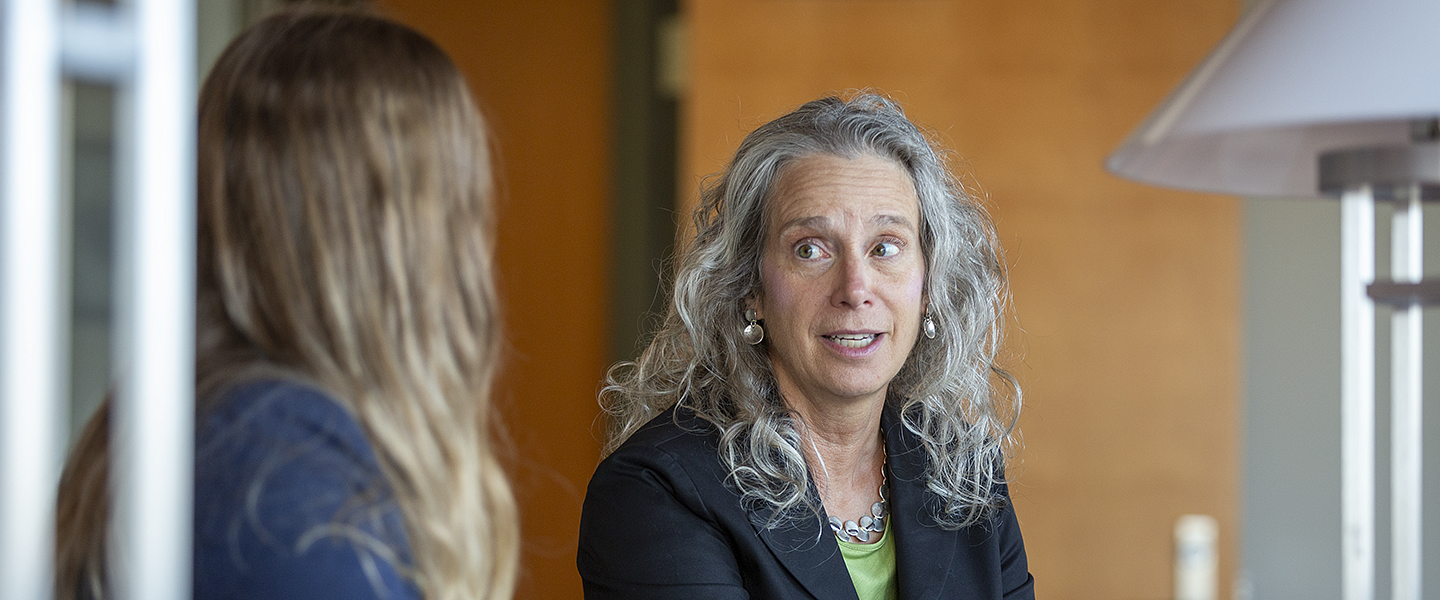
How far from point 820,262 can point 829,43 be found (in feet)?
6.95

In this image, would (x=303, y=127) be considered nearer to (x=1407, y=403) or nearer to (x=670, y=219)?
(x=1407, y=403)

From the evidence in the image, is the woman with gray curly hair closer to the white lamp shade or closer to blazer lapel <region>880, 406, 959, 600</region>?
blazer lapel <region>880, 406, 959, 600</region>

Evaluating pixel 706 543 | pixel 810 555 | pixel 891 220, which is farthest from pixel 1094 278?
pixel 706 543

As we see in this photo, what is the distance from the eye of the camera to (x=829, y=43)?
3.69m

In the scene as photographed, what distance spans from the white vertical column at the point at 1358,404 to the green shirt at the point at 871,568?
24.5 inches

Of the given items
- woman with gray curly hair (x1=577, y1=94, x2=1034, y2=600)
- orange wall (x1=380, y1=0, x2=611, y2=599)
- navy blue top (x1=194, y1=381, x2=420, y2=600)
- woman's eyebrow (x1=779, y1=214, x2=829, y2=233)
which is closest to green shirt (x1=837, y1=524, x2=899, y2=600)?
woman with gray curly hair (x1=577, y1=94, x2=1034, y2=600)

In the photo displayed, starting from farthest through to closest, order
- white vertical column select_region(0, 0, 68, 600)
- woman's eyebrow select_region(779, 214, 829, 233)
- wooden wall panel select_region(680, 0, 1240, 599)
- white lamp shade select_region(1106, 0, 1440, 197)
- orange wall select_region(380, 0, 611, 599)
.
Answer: orange wall select_region(380, 0, 611, 599)
wooden wall panel select_region(680, 0, 1240, 599)
woman's eyebrow select_region(779, 214, 829, 233)
white lamp shade select_region(1106, 0, 1440, 197)
white vertical column select_region(0, 0, 68, 600)

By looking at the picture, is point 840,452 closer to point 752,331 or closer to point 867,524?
point 867,524

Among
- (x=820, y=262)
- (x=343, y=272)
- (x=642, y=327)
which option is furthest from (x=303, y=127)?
(x=642, y=327)

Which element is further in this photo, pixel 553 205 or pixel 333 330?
pixel 553 205

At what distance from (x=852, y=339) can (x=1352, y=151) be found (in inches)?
27.6

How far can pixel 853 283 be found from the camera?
1.68 meters

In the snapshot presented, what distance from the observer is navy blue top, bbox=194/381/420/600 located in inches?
30.7

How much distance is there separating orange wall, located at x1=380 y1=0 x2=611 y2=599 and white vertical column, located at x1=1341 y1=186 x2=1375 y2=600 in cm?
301
